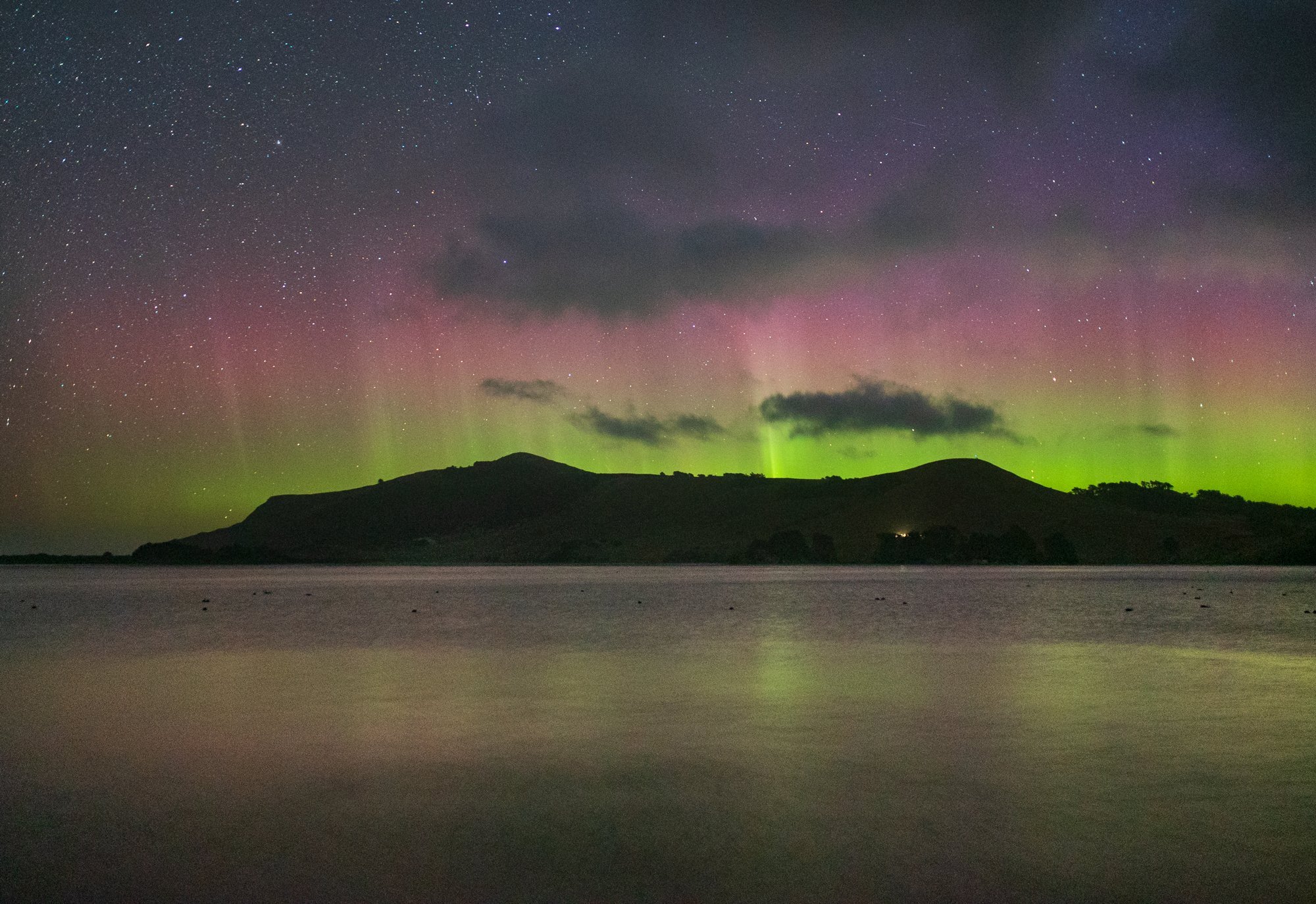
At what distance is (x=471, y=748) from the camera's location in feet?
46.8

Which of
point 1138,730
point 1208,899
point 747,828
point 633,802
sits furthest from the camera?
point 1138,730

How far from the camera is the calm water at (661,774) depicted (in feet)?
27.9

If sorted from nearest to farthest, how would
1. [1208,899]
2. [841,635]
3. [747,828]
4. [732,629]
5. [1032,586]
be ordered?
[1208,899]
[747,828]
[841,635]
[732,629]
[1032,586]

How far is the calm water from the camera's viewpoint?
8500 mm

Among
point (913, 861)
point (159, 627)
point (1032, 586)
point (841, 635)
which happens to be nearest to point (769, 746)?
point (913, 861)

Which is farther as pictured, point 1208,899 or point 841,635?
point 841,635

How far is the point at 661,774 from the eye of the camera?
12.6 m

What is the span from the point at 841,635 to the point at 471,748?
25.5 meters

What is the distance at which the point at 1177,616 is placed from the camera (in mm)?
49406

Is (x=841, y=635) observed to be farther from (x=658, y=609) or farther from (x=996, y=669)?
(x=658, y=609)

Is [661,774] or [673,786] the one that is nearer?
[673,786]

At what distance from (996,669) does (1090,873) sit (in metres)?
17.1

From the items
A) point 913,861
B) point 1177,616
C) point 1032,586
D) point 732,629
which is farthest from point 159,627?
point 1032,586

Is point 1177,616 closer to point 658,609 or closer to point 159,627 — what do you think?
point 658,609
